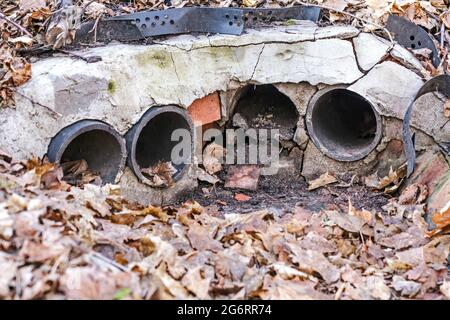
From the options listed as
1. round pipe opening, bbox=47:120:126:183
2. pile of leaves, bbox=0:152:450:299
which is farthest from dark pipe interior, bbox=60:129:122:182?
pile of leaves, bbox=0:152:450:299

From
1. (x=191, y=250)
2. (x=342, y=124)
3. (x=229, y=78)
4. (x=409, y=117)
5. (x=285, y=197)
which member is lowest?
(x=191, y=250)

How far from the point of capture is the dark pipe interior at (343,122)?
5.79 meters

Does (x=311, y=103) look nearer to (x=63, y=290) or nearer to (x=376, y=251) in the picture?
(x=376, y=251)

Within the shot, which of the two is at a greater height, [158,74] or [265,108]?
[265,108]

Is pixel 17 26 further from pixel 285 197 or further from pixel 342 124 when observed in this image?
pixel 342 124

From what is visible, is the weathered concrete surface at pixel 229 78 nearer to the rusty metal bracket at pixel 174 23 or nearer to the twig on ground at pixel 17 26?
the rusty metal bracket at pixel 174 23

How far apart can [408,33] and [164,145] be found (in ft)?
7.96

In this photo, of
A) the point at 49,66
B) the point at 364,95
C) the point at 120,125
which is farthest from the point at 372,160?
the point at 49,66

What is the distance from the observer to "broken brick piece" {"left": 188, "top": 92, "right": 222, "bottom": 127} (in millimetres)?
5438

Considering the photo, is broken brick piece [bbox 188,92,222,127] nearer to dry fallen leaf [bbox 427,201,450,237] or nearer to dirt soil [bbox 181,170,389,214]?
dirt soil [bbox 181,170,389,214]

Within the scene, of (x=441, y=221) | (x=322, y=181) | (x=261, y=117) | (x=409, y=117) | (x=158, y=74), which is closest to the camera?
(x=441, y=221)

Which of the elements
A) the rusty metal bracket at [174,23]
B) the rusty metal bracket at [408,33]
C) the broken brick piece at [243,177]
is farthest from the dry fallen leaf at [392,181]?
the rusty metal bracket at [174,23]

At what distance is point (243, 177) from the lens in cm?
568

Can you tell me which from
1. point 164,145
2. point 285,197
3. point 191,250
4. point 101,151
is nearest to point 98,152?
point 101,151
